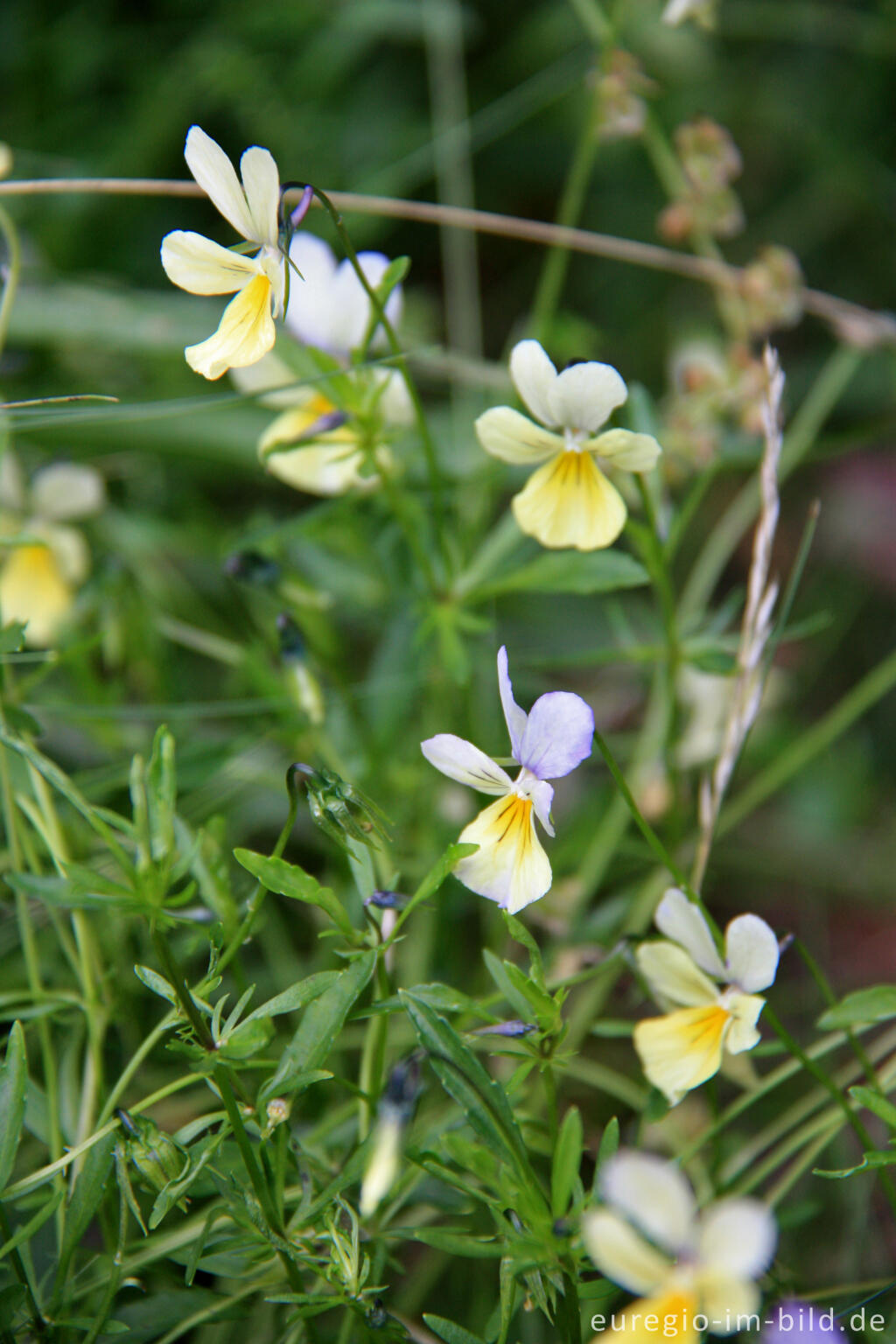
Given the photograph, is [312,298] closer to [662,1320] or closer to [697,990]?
[697,990]

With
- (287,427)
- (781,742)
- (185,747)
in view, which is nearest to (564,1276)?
(185,747)

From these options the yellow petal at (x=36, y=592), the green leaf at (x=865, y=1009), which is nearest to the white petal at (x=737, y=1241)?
the green leaf at (x=865, y=1009)

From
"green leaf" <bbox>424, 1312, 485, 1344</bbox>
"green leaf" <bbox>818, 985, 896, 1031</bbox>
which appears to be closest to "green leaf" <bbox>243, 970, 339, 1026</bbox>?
"green leaf" <bbox>424, 1312, 485, 1344</bbox>

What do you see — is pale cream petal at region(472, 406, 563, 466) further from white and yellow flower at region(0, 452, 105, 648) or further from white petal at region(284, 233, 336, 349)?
white and yellow flower at region(0, 452, 105, 648)

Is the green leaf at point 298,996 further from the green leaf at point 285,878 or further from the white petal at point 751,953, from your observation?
the white petal at point 751,953

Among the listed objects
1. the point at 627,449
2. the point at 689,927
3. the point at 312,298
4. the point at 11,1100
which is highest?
the point at 312,298

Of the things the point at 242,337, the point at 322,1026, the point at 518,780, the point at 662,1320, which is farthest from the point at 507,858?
the point at 242,337
